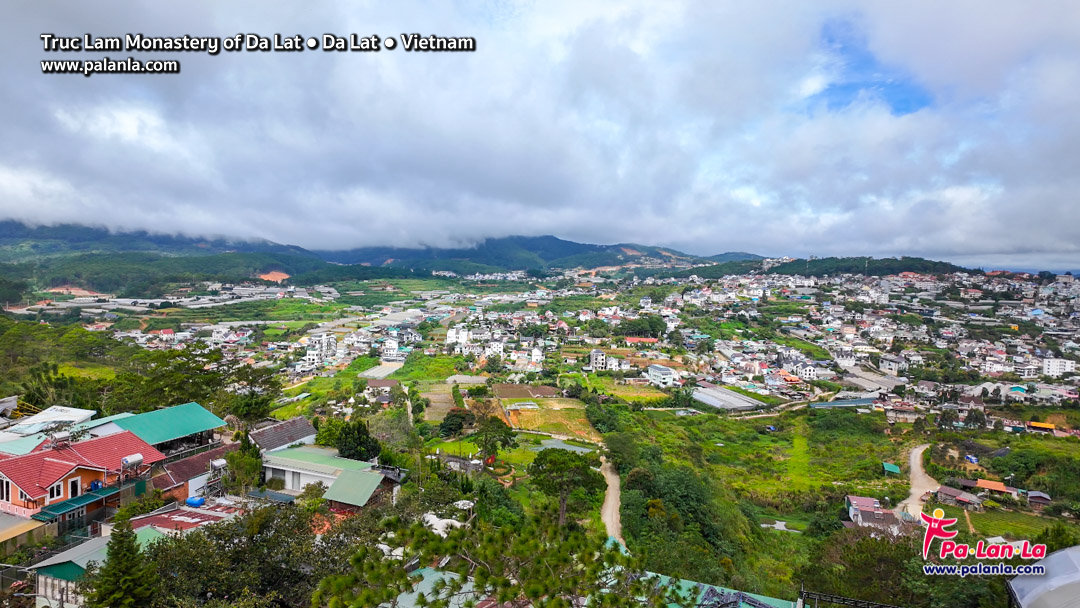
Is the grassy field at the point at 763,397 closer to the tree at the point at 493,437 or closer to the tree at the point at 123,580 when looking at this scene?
the tree at the point at 493,437

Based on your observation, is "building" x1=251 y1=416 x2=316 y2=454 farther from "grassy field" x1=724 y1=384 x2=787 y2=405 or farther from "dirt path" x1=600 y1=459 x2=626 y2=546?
"grassy field" x1=724 y1=384 x2=787 y2=405

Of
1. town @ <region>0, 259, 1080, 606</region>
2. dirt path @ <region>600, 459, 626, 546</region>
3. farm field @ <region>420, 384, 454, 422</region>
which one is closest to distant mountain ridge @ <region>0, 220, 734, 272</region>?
town @ <region>0, 259, 1080, 606</region>

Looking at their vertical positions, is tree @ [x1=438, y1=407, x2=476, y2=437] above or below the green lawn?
above

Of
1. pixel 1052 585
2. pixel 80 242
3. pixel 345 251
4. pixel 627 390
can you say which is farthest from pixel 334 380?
pixel 345 251

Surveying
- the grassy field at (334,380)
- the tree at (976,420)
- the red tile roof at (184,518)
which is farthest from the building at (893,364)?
the red tile roof at (184,518)

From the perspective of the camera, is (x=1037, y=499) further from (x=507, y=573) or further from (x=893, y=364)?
Answer: (x=893, y=364)
